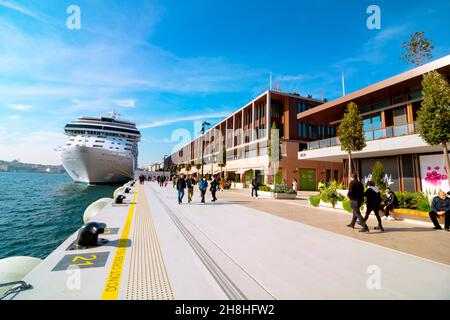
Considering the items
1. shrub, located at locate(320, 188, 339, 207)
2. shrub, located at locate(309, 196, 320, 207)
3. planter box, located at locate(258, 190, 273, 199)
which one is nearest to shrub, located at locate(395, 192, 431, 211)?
shrub, located at locate(320, 188, 339, 207)

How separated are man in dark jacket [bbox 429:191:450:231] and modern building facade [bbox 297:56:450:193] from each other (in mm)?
6938

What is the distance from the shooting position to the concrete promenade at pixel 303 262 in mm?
3158

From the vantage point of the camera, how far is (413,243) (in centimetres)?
562

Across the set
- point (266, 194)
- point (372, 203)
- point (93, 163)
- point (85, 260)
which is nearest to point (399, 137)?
point (266, 194)

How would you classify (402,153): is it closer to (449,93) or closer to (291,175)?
(449,93)

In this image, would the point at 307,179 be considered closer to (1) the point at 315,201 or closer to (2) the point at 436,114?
(1) the point at 315,201

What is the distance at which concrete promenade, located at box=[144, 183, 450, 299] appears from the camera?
3158mm

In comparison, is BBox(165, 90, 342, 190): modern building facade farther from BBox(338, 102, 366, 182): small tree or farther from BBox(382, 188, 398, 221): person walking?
BBox(382, 188, 398, 221): person walking

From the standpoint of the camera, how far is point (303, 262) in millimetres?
4238

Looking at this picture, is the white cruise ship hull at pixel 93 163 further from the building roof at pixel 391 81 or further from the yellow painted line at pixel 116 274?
the yellow painted line at pixel 116 274

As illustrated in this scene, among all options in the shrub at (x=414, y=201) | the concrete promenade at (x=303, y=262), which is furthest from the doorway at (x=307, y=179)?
the concrete promenade at (x=303, y=262)

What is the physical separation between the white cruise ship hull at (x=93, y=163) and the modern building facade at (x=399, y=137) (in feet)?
143
